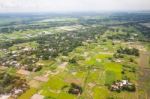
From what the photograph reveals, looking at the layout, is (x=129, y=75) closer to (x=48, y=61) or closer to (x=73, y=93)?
(x=73, y=93)

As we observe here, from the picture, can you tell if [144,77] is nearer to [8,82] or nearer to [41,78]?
[41,78]

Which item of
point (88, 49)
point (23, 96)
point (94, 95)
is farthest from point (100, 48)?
point (23, 96)

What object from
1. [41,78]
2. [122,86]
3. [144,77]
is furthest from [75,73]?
[144,77]

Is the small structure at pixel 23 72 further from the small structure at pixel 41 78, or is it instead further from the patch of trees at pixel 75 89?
the patch of trees at pixel 75 89

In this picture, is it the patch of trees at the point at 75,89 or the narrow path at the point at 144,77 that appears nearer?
the patch of trees at the point at 75,89

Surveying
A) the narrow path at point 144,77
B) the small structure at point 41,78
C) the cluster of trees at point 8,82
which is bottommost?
the narrow path at point 144,77

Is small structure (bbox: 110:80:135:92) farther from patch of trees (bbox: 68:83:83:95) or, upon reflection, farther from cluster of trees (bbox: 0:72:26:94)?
cluster of trees (bbox: 0:72:26:94)

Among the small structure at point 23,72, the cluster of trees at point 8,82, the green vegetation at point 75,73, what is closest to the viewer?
the green vegetation at point 75,73

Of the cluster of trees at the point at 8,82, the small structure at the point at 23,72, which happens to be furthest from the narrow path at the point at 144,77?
the small structure at the point at 23,72

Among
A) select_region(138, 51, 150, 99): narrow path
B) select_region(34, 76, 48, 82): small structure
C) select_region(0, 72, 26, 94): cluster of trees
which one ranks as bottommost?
select_region(138, 51, 150, 99): narrow path

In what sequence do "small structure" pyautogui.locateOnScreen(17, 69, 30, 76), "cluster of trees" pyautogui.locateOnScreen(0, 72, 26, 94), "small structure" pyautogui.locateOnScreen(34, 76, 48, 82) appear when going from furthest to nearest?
"small structure" pyautogui.locateOnScreen(17, 69, 30, 76) < "small structure" pyautogui.locateOnScreen(34, 76, 48, 82) < "cluster of trees" pyautogui.locateOnScreen(0, 72, 26, 94)

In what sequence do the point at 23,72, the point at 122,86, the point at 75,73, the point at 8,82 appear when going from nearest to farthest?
the point at 122,86, the point at 8,82, the point at 75,73, the point at 23,72

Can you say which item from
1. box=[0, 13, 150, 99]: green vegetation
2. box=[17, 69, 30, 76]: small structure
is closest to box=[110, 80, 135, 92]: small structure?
box=[0, 13, 150, 99]: green vegetation
